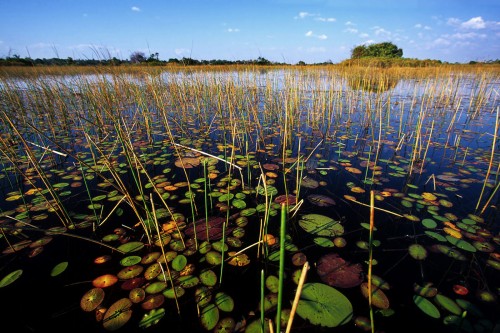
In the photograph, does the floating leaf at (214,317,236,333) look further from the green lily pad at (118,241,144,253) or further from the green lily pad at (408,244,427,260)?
the green lily pad at (408,244,427,260)

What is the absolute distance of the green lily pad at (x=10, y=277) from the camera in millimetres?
1528

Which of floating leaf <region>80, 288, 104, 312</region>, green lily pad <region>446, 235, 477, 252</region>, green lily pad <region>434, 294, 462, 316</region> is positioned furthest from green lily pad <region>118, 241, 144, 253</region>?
green lily pad <region>446, 235, 477, 252</region>

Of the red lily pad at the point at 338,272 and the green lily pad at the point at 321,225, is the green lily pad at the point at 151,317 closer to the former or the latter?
the red lily pad at the point at 338,272

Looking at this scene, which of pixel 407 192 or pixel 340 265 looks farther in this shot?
pixel 407 192

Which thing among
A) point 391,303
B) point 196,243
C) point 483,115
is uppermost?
point 483,115

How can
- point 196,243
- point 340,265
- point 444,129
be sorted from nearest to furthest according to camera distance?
point 340,265 → point 196,243 → point 444,129

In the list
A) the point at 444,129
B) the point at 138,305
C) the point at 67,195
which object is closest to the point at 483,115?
the point at 444,129

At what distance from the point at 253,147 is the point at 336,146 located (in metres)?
1.58

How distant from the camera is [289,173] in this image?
10.5ft

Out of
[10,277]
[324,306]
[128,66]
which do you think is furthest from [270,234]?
[128,66]

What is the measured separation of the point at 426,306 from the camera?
1402mm

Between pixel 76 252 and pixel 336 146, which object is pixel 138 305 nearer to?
pixel 76 252

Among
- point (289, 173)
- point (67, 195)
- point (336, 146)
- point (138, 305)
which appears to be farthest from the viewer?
point (336, 146)

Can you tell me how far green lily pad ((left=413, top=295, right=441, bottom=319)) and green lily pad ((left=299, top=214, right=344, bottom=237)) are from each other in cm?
69
